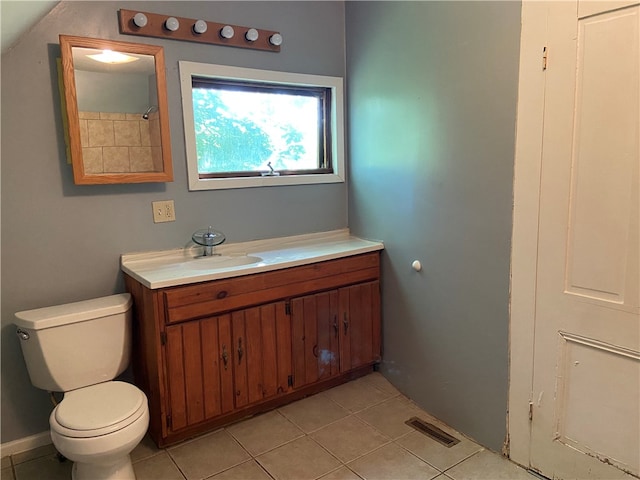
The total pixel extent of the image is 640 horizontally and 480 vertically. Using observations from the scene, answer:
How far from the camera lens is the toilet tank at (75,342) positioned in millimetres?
1936

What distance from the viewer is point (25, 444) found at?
7.13 feet

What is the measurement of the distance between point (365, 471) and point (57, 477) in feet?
4.34

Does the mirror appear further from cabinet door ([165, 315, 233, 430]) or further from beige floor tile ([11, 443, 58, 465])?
beige floor tile ([11, 443, 58, 465])

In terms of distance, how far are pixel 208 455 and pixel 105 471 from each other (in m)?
0.47

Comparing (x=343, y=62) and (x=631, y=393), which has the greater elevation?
(x=343, y=62)

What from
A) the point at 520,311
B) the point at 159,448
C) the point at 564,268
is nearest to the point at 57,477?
the point at 159,448

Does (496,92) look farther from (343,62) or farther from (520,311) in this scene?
(343,62)

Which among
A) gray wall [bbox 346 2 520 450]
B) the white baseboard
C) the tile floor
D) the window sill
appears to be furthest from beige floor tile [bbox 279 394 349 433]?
the window sill

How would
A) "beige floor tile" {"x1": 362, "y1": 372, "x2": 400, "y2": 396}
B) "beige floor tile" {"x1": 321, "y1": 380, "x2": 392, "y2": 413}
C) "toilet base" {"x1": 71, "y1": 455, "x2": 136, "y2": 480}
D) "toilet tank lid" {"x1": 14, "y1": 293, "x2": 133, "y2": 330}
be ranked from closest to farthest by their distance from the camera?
"toilet base" {"x1": 71, "y1": 455, "x2": 136, "y2": 480}, "toilet tank lid" {"x1": 14, "y1": 293, "x2": 133, "y2": 330}, "beige floor tile" {"x1": 321, "y1": 380, "x2": 392, "y2": 413}, "beige floor tile" {"x1": 362, "y1": 372, "x2": 400, "y2": 396}

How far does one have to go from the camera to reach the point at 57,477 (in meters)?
2.00

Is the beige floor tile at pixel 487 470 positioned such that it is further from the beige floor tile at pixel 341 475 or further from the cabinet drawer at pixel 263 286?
the cabinet drawer at pixel 263 286

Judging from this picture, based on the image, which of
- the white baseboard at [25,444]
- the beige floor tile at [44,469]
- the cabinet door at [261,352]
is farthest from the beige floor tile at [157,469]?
the white baseboard at [25,444]

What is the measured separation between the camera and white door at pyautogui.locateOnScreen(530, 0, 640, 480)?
5.12 feet

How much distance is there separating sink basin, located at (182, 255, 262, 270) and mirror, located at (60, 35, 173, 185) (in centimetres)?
43
